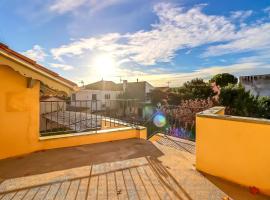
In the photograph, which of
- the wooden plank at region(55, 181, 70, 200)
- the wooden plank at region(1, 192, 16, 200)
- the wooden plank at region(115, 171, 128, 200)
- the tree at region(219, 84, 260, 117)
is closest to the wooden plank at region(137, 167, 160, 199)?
the wooden plank at region(115, 171, 128, 200)

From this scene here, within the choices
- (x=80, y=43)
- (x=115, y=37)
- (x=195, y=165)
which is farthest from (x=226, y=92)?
(x=195, y=165)

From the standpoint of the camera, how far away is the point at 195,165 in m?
4.57

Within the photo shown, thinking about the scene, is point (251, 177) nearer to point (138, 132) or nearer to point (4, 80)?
point (138, 132)

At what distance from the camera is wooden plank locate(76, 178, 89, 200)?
10.6 feet

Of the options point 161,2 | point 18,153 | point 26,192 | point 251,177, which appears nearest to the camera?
point 26,192

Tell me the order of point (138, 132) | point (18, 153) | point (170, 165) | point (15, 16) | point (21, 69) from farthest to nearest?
point (15, 16)
point (138, 132)
point (18, 153)
point (170, 165)
point (21, 69)

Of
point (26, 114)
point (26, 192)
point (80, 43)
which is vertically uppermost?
point (80, 43)

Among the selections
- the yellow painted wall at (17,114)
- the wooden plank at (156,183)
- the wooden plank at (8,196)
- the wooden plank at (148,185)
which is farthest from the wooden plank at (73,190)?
the yellow painted wall at (17,114)

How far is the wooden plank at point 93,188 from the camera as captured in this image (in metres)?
3.24

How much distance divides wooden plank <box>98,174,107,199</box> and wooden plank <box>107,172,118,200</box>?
6 cm

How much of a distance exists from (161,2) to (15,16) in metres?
5.65

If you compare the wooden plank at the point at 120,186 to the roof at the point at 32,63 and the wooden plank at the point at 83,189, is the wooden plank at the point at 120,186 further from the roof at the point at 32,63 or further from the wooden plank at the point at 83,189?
the roof at the point at 32,63

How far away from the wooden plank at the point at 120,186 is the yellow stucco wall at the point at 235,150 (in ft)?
5.36

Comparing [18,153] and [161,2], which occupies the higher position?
[161,2]
